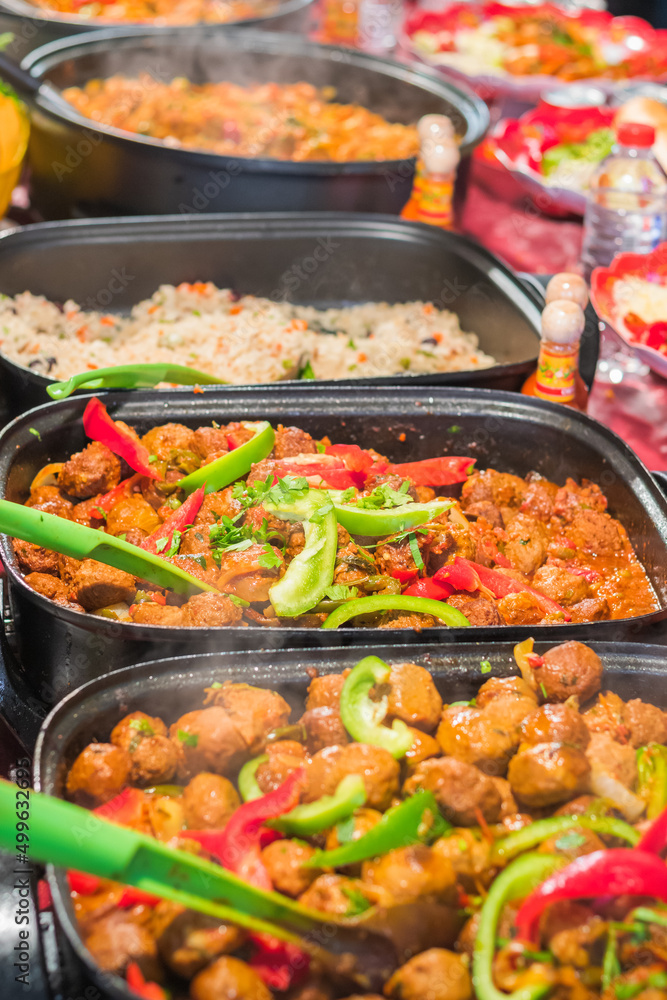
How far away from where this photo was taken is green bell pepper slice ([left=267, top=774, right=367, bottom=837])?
58.3 inches

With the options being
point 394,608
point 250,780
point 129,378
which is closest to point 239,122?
point 129,378

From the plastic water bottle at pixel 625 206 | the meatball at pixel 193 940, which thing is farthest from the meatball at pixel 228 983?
the plastic water bottle at pixel 625 206

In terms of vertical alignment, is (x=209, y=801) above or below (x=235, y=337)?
below

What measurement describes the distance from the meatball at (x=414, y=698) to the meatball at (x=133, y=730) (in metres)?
0.49

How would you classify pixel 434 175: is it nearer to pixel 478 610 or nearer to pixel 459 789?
pixel 478 610

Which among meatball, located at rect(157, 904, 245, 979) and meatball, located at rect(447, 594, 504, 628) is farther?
meatball, located at rect(447, 594, 504, 628)

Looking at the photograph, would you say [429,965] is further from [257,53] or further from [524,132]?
[257,53]

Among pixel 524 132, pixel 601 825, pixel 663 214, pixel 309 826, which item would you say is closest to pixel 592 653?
pixel 601 825

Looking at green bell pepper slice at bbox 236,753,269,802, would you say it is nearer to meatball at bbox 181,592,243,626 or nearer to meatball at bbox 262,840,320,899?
meatball at bbox 262,840,320,899

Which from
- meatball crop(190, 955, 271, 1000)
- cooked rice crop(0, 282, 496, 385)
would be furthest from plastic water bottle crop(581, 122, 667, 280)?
meatball crop(190, 955, 271, 1000)

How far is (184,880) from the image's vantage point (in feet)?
4.26

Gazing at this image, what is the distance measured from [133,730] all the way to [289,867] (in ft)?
1.39

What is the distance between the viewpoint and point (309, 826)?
58.8 inches

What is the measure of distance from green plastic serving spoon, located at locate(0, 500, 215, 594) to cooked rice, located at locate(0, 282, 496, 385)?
1.31 meters
